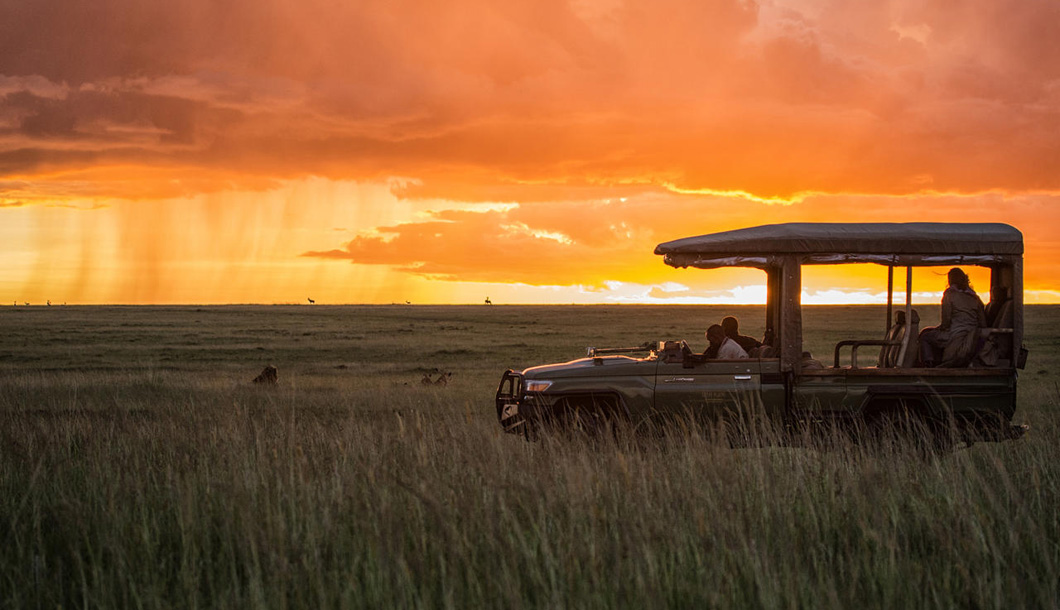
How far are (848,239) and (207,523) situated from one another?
260 inches

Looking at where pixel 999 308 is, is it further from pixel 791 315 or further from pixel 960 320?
pixel 791 315

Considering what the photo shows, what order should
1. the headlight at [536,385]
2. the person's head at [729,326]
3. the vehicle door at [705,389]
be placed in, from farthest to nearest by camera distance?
the person's head at [729,326]
the headlight at [536,385]
the vehicle door at [705,389]

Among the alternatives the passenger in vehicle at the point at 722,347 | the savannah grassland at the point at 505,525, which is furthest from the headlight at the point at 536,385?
the passenger in vehicle at the point at 722,347

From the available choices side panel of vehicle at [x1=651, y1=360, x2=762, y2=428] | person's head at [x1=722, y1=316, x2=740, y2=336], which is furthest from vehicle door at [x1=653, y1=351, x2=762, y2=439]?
person's head at [x1=722, y1=316, x2=740, y2=336]

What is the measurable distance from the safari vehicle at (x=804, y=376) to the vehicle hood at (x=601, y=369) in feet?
0.03

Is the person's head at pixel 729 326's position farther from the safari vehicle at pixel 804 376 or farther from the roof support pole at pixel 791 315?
the roof support pole at pixel 791 315

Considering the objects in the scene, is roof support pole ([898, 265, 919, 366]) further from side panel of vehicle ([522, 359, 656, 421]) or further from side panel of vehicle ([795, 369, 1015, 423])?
side panel of vehicle ([522, 359, 656, 421])

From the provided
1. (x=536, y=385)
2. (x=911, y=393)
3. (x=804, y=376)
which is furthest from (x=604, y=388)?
(x=911, y=393)

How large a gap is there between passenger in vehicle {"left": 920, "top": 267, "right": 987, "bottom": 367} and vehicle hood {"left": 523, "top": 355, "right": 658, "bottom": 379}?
3235 mm

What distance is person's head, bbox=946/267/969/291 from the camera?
959 cm

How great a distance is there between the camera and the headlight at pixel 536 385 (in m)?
9.29

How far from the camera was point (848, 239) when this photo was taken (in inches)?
360

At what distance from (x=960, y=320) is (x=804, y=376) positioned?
194 cm

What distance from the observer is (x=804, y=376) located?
9180mm
